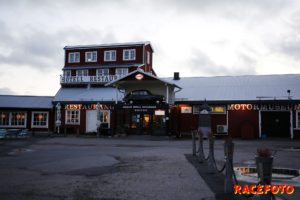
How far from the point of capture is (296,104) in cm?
2558

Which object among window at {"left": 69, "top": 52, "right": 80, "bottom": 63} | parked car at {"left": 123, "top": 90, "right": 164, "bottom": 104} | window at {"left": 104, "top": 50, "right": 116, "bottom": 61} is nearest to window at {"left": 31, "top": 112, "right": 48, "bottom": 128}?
window at {"left": 69, "top": 52, "right": 80, "bottom": 63}

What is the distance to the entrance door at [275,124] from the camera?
26.0 m

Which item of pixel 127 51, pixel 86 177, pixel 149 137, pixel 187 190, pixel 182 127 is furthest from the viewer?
pixel 127 51

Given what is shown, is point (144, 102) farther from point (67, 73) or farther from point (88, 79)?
point (67, 73)

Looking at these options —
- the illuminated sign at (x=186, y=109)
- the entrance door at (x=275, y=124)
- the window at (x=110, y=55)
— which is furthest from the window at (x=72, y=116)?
the entrance door at (x=275, y=124)

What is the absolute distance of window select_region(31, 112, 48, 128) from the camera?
3216cm

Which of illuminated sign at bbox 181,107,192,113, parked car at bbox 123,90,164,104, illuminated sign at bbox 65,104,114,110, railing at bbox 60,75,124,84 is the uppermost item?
railing at bbox 60,75,124,84

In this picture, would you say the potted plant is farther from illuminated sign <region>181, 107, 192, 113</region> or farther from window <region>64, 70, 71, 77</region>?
window <region>64, 70, 71, 77</region>

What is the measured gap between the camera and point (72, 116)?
31.6 meters

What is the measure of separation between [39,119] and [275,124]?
999 inches

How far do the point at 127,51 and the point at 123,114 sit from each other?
10.5m

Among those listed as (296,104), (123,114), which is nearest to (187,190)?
(123,114)

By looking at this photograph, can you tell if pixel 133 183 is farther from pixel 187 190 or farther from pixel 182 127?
pixel 182 127

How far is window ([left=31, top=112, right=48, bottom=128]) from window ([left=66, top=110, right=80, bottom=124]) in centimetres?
278
